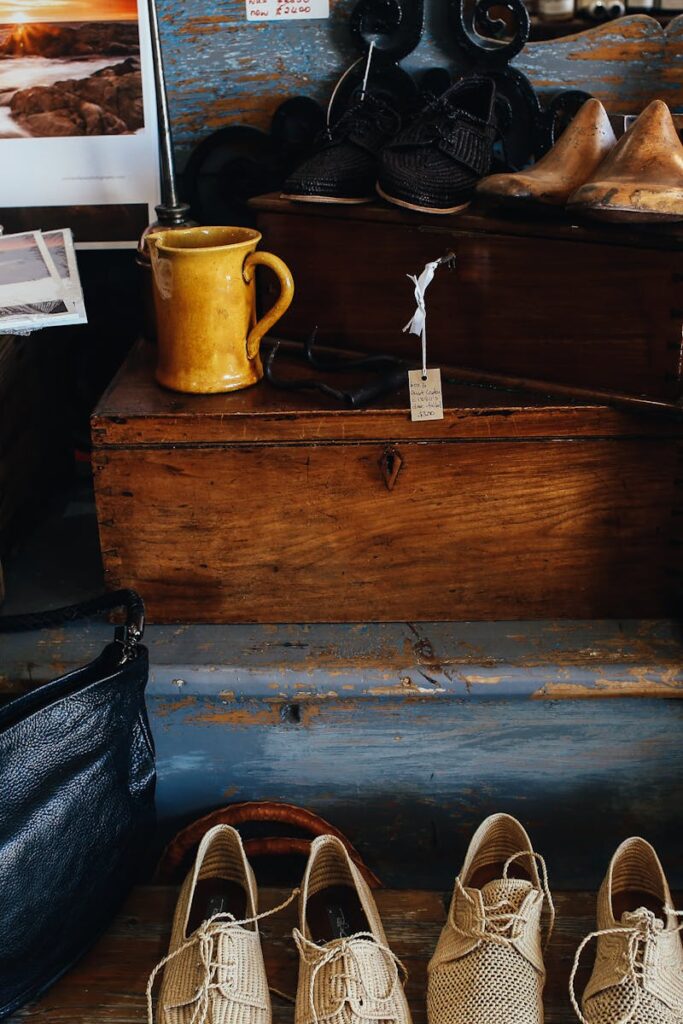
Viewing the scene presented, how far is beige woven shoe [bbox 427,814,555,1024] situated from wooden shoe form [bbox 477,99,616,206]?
2.12 feet

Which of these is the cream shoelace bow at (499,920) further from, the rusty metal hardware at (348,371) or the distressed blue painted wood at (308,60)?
the distressed blue painted wood at (308,60)

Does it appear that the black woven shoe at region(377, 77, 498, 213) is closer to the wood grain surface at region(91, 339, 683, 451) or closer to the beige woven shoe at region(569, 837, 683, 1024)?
the wood grain surface at region(91, 339, 683, 451)

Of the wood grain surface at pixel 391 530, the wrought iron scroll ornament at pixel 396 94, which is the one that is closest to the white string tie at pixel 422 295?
the wood grain surface at pixel 391 530

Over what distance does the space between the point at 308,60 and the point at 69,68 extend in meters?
0.31

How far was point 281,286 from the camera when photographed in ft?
3.51

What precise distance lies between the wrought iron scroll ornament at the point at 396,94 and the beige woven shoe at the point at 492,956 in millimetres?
857

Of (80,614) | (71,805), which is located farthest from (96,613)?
(71,805)

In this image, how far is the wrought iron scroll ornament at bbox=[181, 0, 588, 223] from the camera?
1.24m

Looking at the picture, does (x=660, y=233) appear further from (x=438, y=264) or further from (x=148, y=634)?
(x=148, y=634)

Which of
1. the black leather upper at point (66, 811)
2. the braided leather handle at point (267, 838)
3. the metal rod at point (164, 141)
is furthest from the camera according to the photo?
the metal rod at point (164, 141)

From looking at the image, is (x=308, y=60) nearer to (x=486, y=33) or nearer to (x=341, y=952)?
(x=486, y=33)

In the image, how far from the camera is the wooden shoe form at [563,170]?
3.35 feet

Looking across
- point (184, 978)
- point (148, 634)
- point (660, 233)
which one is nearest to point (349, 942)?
point (184, 978)

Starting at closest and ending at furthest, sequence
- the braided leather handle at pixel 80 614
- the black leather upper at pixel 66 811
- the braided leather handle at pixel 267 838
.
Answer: the black leather upper at pixel 66 811, the braided leather handle at pixel 80 614, the braided leather handle at pixel 267 838
